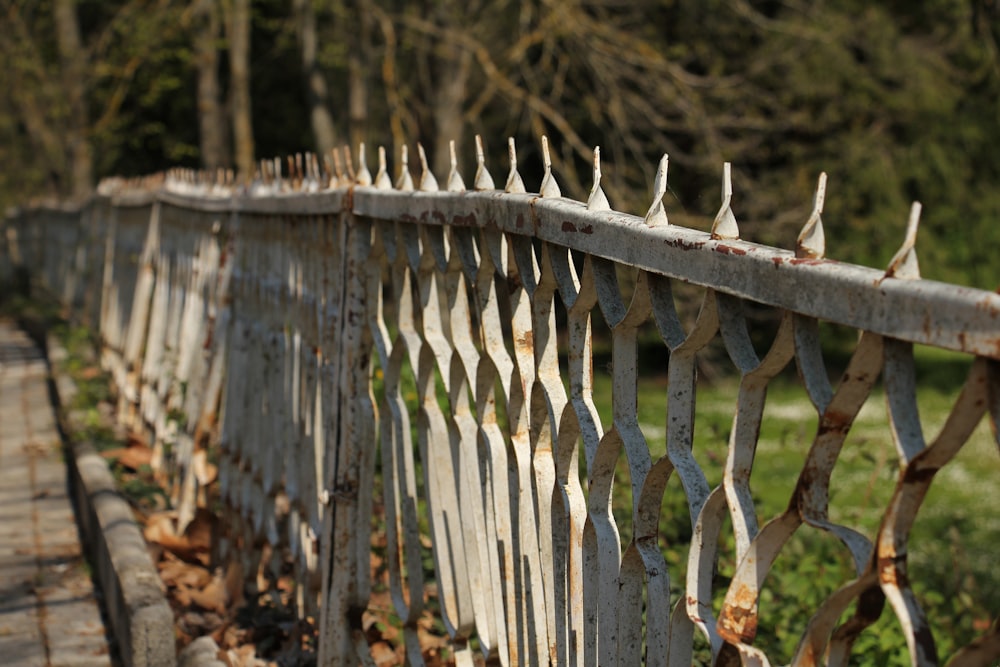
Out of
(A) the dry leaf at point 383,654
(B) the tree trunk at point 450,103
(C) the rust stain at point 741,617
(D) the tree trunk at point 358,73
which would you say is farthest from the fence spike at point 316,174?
(D) the tree trunk at point 358,73

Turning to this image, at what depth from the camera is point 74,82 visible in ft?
68.8

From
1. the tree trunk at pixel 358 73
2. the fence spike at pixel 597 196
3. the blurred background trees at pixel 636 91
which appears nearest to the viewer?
the fence spike at pixel 597 196

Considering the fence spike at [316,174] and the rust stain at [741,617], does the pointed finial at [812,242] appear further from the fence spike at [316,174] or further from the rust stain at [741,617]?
the fence spike at [316,174]

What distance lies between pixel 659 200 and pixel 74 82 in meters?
20.9

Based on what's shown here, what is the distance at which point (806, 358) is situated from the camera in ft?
5.17

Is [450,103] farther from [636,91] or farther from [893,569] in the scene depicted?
[893,569]

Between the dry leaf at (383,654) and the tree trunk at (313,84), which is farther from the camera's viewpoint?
the tree trunk at (313,84)

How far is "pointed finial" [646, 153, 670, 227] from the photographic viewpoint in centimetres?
187

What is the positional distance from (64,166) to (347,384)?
22407mm

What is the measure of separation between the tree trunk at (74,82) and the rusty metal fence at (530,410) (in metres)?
16.2

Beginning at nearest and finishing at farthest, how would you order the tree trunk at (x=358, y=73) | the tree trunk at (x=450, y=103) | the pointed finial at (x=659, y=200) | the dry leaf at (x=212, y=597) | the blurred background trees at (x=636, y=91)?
the pointed finial at (x=659, y=200) < the dry leaf at (x=212, y=597) < the blurred background trees at (x=636, y=91) < the tree trunk at (x=450, y=103) < the tree trunk at (x=358, y=73)

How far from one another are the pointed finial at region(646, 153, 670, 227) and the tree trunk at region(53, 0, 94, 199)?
64.6 ft

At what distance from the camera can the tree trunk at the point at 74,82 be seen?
20625mm

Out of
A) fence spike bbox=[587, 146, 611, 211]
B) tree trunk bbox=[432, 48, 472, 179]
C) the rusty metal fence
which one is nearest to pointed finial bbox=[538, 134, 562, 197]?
the rusty metal fence
